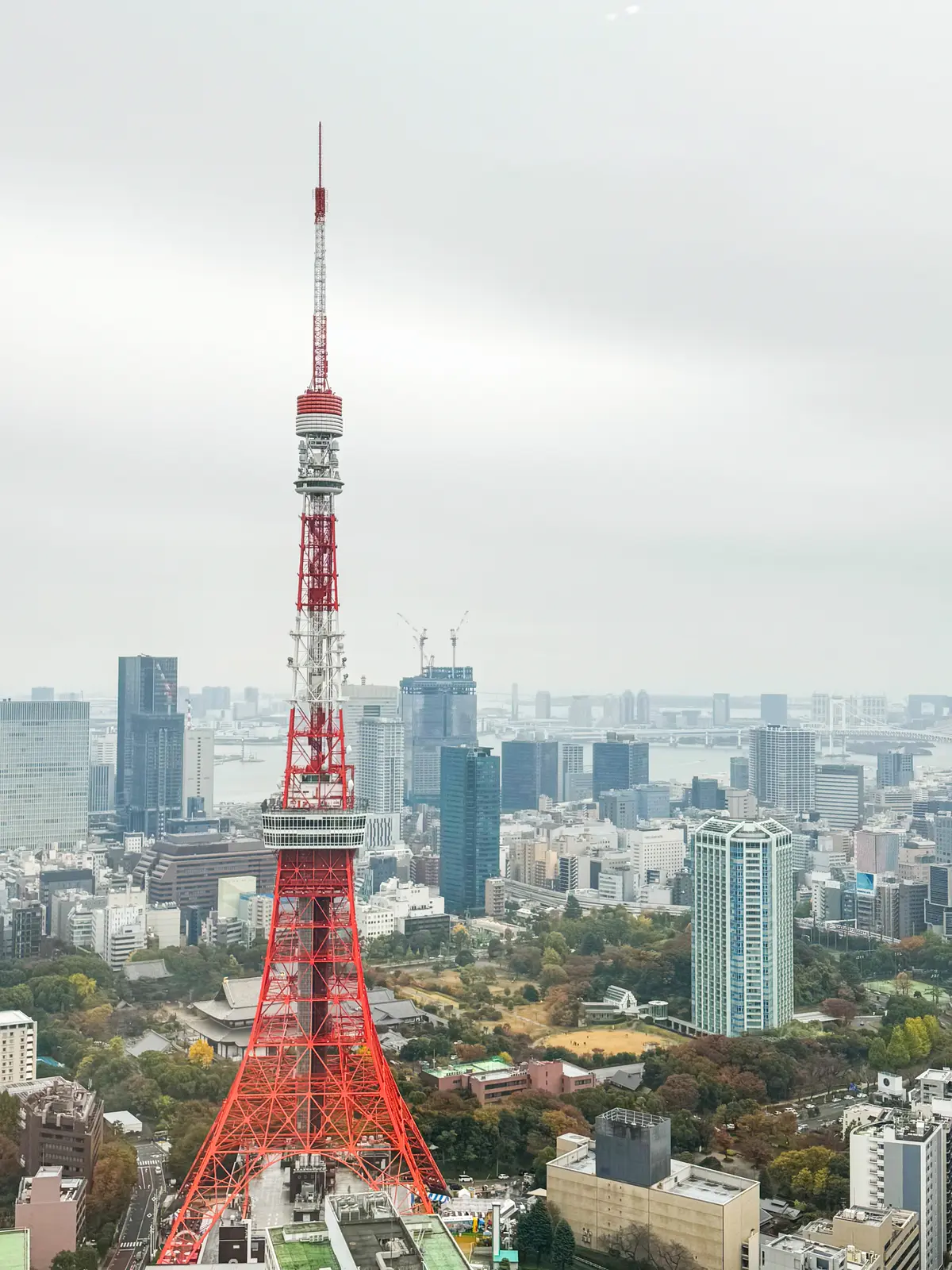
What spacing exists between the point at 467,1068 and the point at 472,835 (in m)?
9.60

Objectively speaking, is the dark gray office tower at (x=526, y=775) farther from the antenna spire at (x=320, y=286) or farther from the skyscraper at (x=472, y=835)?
the antenna spire at (x=320, y=286)

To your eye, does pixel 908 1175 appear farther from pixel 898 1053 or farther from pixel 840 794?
pixel 840 794

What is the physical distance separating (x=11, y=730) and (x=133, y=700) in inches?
141

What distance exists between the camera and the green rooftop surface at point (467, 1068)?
1012 cm

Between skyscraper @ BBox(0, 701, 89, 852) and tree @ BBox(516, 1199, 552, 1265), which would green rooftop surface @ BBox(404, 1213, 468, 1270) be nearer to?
tree @ BBox(516, 1199, 552, 1265)

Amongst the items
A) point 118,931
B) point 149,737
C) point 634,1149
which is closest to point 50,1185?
point 634,1149

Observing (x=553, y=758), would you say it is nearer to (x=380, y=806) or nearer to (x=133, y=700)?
(x=380, y=806)

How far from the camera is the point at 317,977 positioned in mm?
7527

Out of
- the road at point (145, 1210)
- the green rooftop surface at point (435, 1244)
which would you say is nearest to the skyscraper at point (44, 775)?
the road at point (145, 1210)

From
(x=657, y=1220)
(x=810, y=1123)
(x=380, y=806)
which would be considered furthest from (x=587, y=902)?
(x=657, y=1220)

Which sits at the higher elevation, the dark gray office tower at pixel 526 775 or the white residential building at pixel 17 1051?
the dark gray office tower at pixel 526 775

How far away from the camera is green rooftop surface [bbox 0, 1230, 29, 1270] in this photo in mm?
6023

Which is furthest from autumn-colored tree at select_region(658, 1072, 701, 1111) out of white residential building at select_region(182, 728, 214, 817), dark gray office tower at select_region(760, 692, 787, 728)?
dark gray office tower at select_region(760, 692, 787, 728)

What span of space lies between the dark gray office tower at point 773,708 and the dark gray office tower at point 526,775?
8.76 m
